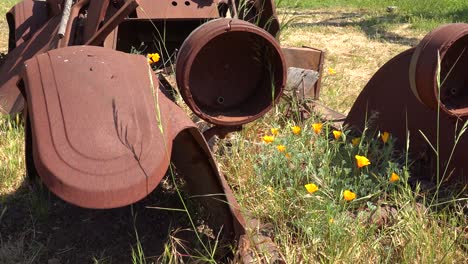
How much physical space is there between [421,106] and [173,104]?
1.25 metres

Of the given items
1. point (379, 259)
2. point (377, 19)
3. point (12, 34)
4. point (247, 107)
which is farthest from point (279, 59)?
point (377, 19)

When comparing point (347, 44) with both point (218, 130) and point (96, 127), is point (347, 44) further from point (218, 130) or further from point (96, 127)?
point (96, 127)

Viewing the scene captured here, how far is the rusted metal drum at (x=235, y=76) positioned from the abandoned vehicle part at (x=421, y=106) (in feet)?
1.80

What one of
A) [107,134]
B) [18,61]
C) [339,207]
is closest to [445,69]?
[339,207]

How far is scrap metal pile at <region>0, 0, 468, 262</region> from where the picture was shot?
1.53 metres

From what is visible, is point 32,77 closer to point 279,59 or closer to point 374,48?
point 279,59

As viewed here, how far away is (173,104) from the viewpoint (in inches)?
73.9

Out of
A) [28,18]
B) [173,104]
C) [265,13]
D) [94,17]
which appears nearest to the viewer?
[173,104]

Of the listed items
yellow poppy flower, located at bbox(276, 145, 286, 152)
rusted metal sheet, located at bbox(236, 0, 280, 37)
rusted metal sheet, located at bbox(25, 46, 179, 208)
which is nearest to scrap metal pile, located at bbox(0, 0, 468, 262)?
rusted metal sheet, located at bbox(25, 46, 179, 208)

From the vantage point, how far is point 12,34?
14.2 ft

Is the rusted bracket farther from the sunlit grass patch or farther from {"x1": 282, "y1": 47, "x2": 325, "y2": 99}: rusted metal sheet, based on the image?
{"x1": 282, "y1": 47, "x2": 325, "y2": 99}: rusted metal sheet

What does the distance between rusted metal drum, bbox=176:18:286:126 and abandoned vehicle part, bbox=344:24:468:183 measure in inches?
21.5

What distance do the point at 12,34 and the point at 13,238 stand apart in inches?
98.7

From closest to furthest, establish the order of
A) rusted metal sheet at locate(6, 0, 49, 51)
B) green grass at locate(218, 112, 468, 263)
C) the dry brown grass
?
green grass at locate(218, 112, 468, 263)
rusted metal sheet at locate(6, 0, 49, 51)
the dry brown grass
